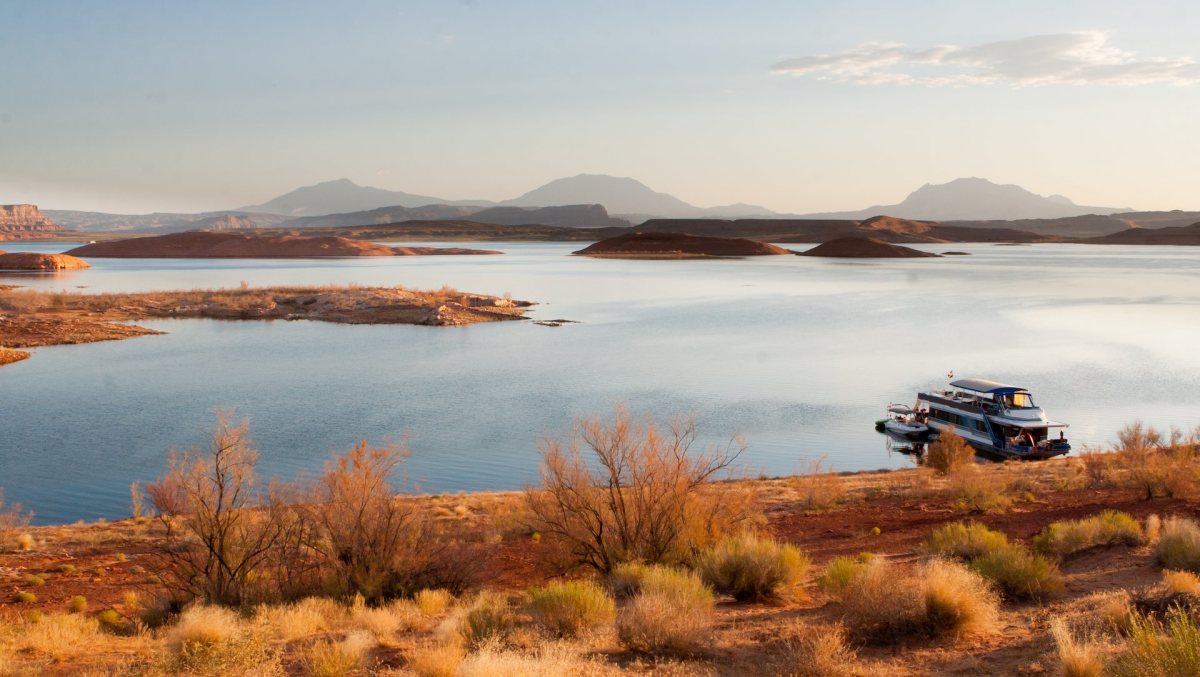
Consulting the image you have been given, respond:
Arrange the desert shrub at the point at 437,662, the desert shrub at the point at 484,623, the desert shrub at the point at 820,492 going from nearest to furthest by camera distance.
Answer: the desert shrub at the point at 437,662 → the desert shrub at the point at 484,623 → the desert shrub at the point at 820,492

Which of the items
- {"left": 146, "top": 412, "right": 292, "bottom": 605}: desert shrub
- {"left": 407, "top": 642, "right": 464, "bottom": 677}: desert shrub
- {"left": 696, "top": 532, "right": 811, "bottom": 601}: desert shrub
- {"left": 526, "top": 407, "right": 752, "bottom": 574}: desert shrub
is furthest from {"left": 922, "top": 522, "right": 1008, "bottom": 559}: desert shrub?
{"left": 146, "top": 412, "right": 292, "bottom": 605}: desert shrub

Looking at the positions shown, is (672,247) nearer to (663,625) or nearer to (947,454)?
(947,454)

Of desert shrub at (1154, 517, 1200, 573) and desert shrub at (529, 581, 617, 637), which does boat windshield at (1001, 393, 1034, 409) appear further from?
desert shrub at (529, 581, 617, 637)

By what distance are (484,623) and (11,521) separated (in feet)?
38.2

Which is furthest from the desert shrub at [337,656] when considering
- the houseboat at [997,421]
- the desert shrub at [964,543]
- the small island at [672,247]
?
the small island at [672,247]

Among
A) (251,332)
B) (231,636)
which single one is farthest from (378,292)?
(231,636)

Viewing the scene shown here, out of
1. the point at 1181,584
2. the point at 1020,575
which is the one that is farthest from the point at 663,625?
the point at 1181,584

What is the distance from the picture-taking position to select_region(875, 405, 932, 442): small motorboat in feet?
81.9

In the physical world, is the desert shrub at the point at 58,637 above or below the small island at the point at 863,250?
below

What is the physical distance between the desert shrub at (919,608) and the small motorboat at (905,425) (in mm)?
17157

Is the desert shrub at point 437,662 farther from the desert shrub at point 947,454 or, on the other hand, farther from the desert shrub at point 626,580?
the desert shrub at point 947,454

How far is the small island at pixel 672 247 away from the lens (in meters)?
141

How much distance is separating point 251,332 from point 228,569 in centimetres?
4108

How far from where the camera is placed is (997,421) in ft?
80.5
